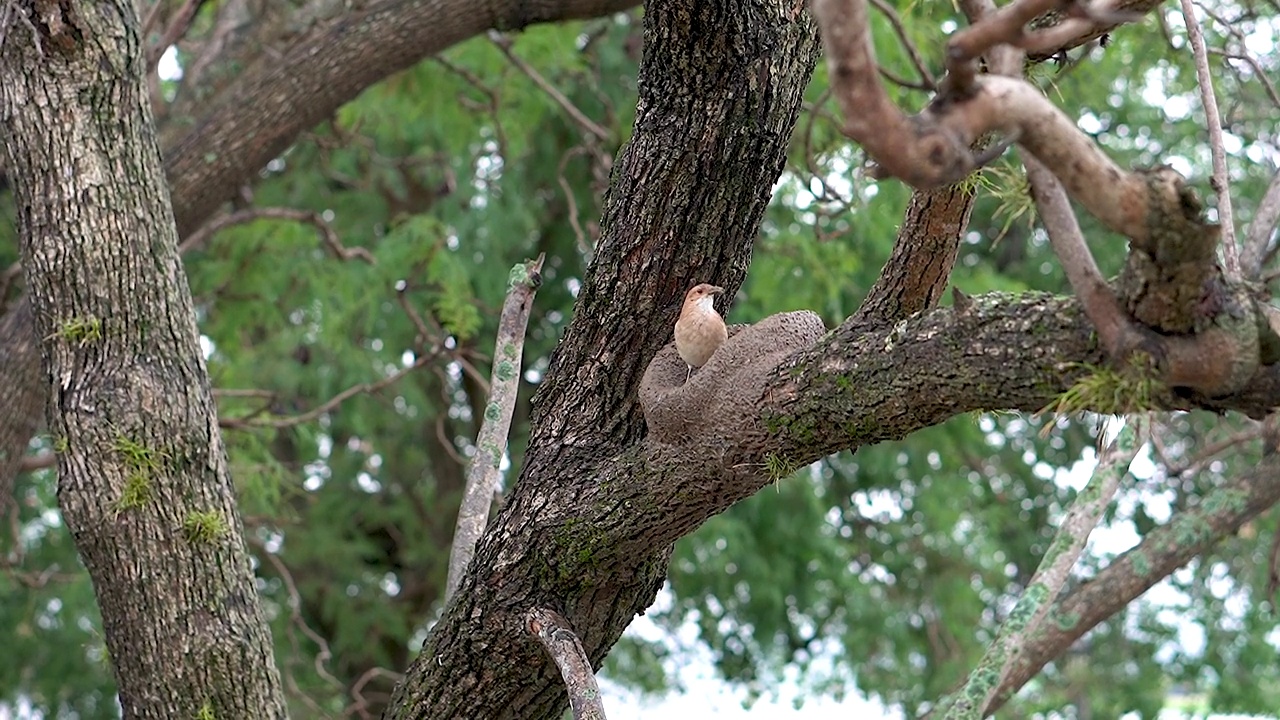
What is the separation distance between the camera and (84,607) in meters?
8.54

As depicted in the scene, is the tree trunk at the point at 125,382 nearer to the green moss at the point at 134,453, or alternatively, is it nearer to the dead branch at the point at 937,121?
the green moss at the point at 134,453

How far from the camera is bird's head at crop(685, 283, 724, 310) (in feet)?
9.65

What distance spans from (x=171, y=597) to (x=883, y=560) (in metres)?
6.88

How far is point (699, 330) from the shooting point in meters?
2.87

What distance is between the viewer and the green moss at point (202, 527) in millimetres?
3469

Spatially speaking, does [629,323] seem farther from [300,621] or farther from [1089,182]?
[300,621]

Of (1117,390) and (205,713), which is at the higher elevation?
(1117,390)

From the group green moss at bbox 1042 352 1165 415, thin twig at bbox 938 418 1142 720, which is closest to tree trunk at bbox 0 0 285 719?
thin twig at bbox 938 418 1142 720

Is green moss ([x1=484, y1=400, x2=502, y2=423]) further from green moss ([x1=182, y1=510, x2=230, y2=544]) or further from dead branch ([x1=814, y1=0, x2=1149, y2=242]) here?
dead branch ([x1=814, y1=0, x2=1149, y2=242])

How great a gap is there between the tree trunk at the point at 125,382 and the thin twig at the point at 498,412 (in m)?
0.60

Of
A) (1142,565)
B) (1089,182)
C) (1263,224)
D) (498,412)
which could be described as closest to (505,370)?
(498,412)

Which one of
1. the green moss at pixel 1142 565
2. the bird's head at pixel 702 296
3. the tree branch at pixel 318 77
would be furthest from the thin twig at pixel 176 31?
the green moss at pixel 1142 565

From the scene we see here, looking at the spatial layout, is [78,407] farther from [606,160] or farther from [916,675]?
[916,675]

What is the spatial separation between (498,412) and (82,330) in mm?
1134
